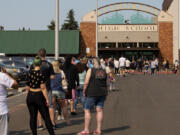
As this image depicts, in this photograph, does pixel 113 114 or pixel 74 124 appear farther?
pixel 113 114

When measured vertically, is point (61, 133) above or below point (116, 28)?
below

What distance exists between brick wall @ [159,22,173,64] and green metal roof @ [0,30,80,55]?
1187cm

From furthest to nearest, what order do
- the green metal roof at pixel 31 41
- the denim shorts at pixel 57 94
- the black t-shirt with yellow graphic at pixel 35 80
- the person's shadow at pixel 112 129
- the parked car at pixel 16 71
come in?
the green metal roof at pixel 31 41 → the parked car at pixel 16 71 → the denim shorts at pixel 57 94 → the person's shadow at pixel 112 129 → the black t-shirt with yellow graphic at pixel 35 80

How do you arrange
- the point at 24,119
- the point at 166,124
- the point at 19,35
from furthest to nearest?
1. the point at 19,35
2. the point at 24,119
3. the point at 166,124

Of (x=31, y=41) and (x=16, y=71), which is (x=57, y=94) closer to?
(x=16, y=71)

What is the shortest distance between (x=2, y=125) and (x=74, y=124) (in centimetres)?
395

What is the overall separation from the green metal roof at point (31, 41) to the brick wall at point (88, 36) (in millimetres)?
1943

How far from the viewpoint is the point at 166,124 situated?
9305 millimetres

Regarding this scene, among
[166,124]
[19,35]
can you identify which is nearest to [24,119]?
[166,124]

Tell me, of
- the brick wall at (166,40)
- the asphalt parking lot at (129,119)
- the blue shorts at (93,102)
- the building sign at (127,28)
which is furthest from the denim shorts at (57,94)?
the brick wall at (166,40)

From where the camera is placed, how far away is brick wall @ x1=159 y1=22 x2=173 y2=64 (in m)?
52.9

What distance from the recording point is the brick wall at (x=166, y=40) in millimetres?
52938

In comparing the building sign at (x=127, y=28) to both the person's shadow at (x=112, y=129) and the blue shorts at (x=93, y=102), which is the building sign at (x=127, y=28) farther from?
the blue shorts at (x=93, y=102)

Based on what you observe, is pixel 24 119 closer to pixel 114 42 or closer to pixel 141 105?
pixel 141 105
